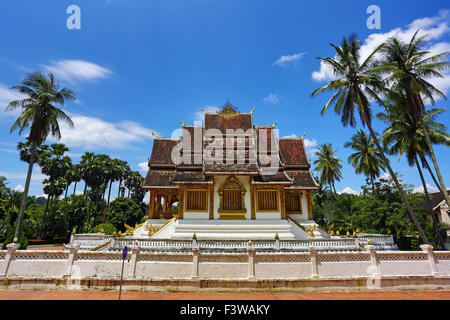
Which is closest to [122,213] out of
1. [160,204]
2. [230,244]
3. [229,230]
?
[160,204]

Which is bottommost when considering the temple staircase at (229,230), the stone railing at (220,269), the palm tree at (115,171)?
the stone railing at (220,269)

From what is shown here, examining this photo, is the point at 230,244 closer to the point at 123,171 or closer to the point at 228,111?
the point at 228,111

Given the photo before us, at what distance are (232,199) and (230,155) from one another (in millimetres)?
3518

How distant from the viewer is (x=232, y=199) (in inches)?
676

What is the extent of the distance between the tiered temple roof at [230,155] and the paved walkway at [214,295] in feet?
28.0

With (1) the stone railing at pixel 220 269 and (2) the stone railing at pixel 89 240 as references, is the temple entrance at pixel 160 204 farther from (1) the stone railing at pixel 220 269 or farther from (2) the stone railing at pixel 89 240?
(1) the stone railing at pixel 220 269

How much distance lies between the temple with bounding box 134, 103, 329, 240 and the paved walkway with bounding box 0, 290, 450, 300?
4.98m

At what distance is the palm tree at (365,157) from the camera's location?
2961cm

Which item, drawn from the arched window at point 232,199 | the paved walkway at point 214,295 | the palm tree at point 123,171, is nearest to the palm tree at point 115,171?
the palm tree at point 123,171

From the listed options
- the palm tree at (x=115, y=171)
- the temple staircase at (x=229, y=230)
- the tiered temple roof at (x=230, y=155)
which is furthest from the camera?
the palm tree at (x=115, y=171)

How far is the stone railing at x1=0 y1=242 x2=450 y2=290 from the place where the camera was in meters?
9.41

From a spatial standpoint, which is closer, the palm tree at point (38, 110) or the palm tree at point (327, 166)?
the palm tree at point (38, 110)
